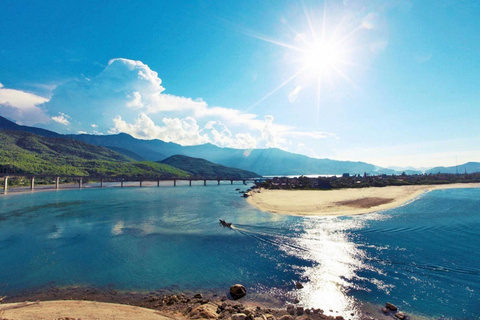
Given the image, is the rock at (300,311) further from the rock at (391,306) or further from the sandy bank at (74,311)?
the sandy bank at (74,311)

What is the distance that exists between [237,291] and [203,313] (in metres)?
3.87

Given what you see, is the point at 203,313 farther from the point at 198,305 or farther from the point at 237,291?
the point at 237,291

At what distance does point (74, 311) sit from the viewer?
1426 cm

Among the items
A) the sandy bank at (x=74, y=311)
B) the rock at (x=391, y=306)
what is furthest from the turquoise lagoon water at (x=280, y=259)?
the sandy bank at (x=74, y=311)

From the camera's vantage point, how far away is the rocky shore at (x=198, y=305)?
13.9 m

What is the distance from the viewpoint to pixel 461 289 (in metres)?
17.3

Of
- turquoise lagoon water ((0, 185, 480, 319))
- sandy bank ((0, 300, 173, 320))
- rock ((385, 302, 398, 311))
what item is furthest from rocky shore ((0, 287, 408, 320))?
turquoise lagoon water ((0, 185, 480, 319))

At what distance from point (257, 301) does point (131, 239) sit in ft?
78.2

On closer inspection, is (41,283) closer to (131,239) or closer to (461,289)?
(131,239)

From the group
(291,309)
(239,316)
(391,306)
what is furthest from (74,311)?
(391,306)

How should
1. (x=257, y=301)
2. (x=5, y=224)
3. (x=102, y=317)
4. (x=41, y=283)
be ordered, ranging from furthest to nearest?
(x=5, y=224)
(x=41, y=283)
(x=257, y=301)
(x=102, y=317)

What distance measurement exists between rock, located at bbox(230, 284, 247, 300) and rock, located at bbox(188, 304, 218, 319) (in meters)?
2.45

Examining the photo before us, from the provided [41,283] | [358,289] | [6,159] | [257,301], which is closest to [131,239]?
[41,283]

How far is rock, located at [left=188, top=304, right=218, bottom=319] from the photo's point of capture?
530 inches
